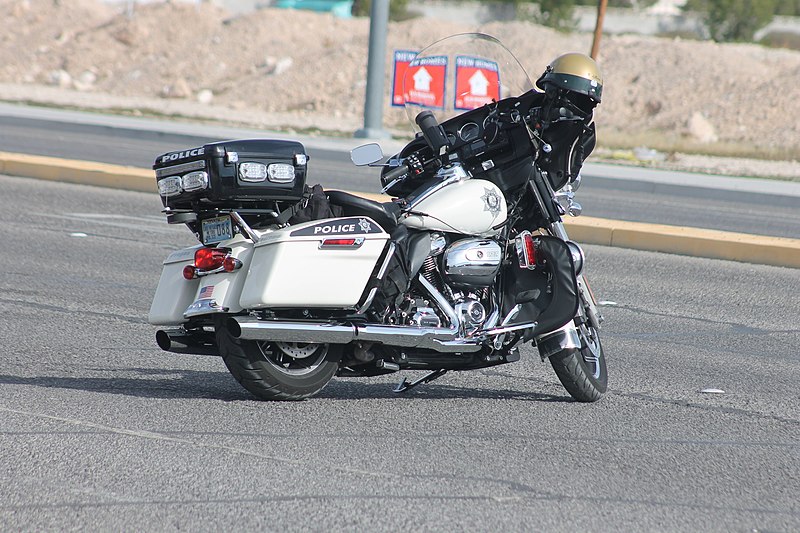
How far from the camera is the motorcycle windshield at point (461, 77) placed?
627 cm

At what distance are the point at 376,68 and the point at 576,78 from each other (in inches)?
796

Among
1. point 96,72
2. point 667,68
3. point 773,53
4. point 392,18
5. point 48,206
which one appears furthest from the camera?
point 392,18

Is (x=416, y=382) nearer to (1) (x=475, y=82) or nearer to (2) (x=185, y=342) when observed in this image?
(2) (x=185, y=342)

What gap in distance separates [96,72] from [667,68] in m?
21.7

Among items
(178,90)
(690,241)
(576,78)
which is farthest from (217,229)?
(178,90)

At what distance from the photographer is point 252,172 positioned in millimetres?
5227

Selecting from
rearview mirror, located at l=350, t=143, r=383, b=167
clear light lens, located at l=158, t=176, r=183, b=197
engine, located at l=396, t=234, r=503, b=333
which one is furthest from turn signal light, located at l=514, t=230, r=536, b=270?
clear light lens, located at l=158, t=176, r=183, b=197

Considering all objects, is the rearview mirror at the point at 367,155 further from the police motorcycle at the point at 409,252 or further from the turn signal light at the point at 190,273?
the turn signal light at the point at 190,273

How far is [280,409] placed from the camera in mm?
5539

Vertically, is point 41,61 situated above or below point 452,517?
below

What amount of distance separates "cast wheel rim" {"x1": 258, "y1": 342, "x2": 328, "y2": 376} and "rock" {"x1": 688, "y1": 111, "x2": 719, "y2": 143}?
2747 centimetres

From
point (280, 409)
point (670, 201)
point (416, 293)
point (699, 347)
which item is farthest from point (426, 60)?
point (670, 201)

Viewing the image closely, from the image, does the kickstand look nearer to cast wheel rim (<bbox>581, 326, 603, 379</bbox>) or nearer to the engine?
the engine

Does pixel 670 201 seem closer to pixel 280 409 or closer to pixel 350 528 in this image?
pixel 280 409
